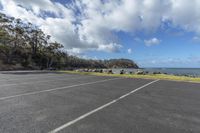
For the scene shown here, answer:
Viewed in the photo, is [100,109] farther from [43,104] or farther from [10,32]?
[10,32]

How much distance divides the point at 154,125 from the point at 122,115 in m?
1.01

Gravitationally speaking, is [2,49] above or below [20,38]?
below

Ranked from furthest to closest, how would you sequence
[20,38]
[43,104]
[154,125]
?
[20,38], [43,104], [154,125]

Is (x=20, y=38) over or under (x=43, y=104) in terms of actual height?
over

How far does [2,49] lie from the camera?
42812 mm

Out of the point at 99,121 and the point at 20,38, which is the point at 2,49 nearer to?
the point at 20,38

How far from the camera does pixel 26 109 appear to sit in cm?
544

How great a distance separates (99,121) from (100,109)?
1.18m

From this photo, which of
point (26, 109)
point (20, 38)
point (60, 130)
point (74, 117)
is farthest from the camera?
point (20, 38)

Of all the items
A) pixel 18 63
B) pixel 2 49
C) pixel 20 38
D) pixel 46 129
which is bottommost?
pixel 46 129

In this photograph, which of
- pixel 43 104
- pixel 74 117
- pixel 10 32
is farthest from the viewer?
pixel 10 32

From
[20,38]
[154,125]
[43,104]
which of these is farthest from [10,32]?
[154,125]

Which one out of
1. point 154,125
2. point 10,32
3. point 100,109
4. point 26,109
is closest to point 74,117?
point 100,109

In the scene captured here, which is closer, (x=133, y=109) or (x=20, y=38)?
(x=133, y=109)
